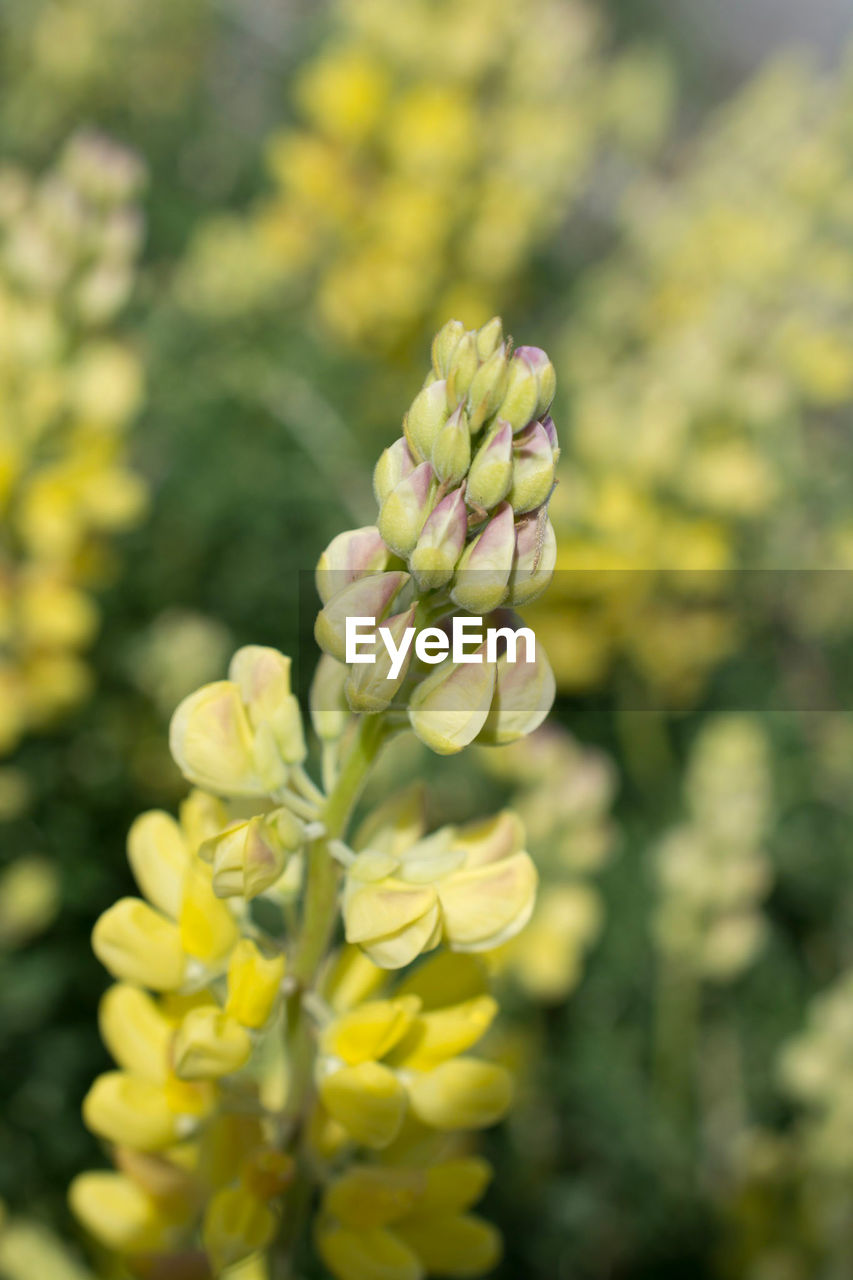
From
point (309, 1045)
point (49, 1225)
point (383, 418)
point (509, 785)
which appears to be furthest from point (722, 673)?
point (309, 1045)

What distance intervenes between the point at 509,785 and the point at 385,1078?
8.18ft

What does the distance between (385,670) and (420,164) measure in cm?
376

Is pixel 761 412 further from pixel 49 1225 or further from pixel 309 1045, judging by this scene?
pixel 49 1225

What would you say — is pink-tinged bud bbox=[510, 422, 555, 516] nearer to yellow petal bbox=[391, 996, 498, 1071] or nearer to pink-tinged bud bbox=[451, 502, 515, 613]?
pink-tinged bud bbox=[451, 502, 515, 613]

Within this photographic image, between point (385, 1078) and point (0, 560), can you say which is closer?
point (385, 1078)

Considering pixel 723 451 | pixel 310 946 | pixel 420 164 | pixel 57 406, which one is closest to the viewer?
pixel 310 946

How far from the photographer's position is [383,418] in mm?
4246

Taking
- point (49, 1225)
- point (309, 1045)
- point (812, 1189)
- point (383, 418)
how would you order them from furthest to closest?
point (383, 418) → point (812, 1189) → point (49, 1225) → point (309, 1045)

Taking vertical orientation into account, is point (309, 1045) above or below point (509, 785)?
below

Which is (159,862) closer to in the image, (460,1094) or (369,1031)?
(369,1031)

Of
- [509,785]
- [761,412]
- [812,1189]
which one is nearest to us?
[812,1189]

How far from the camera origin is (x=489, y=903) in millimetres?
1079

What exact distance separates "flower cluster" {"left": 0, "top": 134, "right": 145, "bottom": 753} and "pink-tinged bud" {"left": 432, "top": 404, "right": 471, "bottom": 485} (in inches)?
62.5

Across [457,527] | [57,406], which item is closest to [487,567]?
[457,527]
